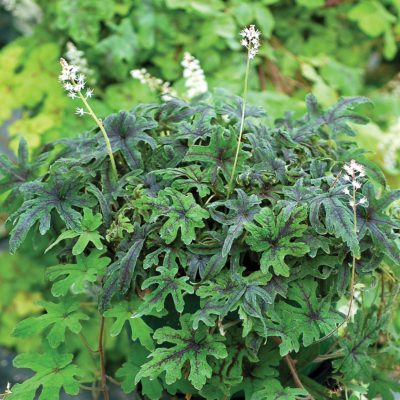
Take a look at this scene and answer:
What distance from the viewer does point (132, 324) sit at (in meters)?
1.19

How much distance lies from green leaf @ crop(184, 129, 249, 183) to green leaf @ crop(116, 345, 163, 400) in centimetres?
35

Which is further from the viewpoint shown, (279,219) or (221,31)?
(221,31)

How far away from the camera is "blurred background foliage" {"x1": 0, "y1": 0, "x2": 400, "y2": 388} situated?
2.21m

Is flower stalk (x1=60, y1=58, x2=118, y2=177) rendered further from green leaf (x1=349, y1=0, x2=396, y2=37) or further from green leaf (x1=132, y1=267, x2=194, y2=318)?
green leaf (x1=349, y1=0, x2=396, y2=37)

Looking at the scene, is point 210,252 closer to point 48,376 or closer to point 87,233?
point 87,233

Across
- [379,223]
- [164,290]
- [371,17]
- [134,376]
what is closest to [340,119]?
[379,223]

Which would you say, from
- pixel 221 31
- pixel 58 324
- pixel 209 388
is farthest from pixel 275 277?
pixel 221 31

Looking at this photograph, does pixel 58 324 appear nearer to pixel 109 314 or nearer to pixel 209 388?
pixel 109 314

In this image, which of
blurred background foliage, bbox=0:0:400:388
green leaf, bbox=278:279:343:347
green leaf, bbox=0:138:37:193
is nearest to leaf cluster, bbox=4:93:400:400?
green leaf, bbox=278:279:343:347

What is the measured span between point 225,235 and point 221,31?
1.21 meters

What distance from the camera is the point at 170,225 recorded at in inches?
46.0

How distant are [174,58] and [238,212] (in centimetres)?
127

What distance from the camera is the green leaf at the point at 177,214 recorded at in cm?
116

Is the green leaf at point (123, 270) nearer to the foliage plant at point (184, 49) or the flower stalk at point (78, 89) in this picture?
the flower stalk at point (78, 89)
